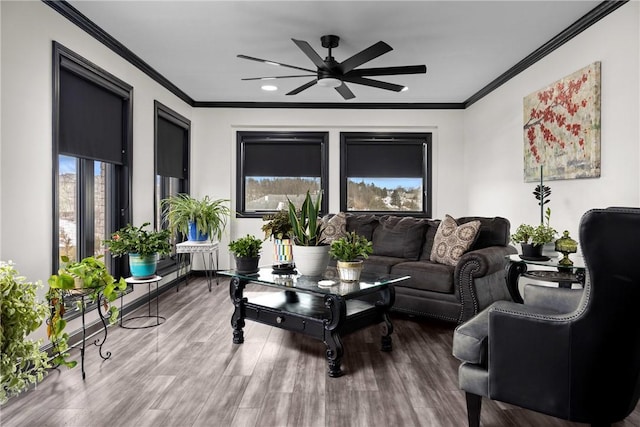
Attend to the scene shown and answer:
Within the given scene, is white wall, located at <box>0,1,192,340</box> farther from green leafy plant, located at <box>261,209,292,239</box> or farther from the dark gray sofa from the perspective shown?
the dark gray sofa

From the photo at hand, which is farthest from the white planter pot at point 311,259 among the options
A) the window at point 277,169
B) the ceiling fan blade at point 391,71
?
the window at point 277,169

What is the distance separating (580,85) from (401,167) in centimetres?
306

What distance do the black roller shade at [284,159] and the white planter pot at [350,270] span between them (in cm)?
348

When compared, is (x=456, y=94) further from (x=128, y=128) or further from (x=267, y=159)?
(x=128, y=128)

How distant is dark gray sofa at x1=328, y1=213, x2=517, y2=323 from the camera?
11.1 ft

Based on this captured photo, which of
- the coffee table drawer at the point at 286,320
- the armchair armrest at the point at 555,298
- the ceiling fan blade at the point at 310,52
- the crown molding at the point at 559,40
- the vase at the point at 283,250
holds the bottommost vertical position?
the coffee table drawer at the point at 286,320

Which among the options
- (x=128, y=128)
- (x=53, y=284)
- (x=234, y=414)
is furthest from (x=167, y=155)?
(x=234, y=414)

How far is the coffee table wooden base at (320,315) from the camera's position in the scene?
2.62 metres

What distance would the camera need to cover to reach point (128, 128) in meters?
4.05

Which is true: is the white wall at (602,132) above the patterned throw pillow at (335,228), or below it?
above

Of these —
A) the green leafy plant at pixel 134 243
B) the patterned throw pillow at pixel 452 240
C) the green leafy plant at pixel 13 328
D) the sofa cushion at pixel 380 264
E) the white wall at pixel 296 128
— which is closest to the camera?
the green leafy plant at pixel 13 328

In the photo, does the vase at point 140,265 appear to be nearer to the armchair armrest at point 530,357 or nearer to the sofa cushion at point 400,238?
the sofa cushion at point 400,238

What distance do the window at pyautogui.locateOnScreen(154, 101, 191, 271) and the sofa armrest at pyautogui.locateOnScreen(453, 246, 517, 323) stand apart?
3446 millimetres

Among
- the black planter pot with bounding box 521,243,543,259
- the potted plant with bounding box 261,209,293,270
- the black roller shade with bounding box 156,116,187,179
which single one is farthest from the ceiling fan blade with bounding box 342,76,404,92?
the black roller shade with bounding box 156,116,187,179
